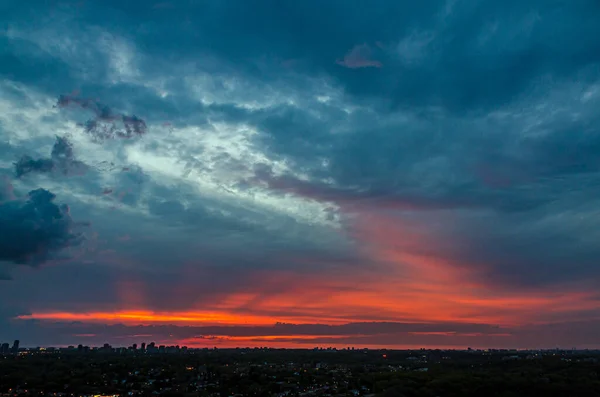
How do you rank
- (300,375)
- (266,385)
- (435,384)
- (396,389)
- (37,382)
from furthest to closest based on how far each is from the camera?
(300,375) → (266,385) → (37,382) → (435,384) → (396,389)

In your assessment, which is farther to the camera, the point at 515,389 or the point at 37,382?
the point at 37,382

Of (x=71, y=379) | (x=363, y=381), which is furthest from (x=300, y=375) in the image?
(x=71, y=379)

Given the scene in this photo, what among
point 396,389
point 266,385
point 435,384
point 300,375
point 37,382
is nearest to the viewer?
point 396,389

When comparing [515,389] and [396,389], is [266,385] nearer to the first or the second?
[396,389]

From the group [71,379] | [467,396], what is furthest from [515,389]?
[71,379]

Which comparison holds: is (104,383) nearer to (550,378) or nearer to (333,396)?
(333,396)

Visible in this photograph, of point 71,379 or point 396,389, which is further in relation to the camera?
point 71,379

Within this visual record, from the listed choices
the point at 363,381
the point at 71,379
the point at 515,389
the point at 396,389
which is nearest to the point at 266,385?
the point at 363,381

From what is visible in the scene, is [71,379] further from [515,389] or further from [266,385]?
[515,389]
